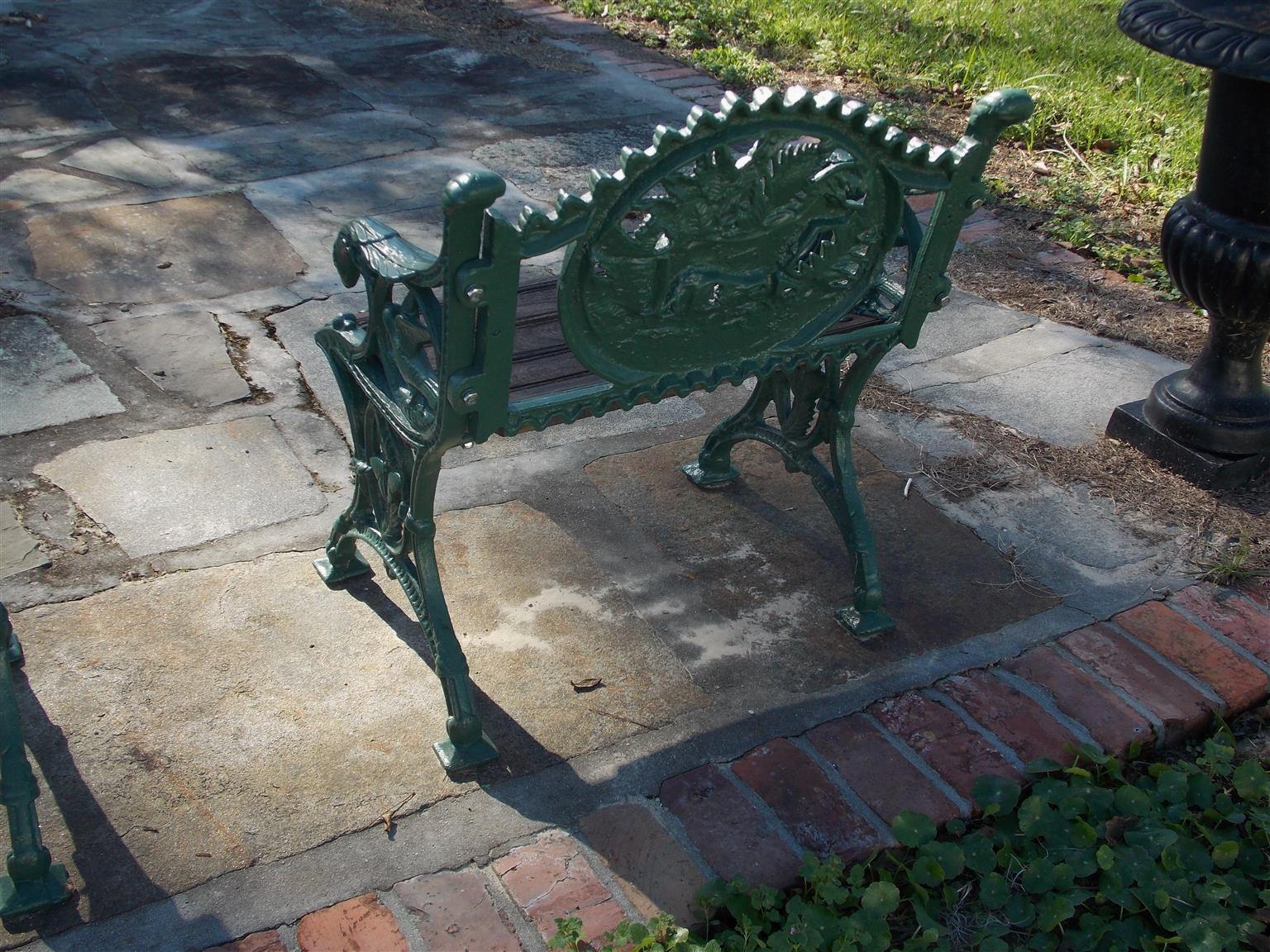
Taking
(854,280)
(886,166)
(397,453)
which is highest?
(886,166)

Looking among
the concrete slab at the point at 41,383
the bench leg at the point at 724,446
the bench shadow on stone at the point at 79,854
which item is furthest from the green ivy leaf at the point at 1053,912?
the concrete slab at the point at 41,383

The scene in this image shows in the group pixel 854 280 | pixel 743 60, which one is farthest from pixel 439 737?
pixel 743 60

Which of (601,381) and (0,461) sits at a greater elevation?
(601,381)

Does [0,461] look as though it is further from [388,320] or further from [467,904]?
[467,904]

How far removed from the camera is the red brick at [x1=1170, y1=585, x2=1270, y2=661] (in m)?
2.64

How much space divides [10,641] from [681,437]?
5.45ft

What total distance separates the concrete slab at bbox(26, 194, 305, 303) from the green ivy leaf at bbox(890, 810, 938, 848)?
2.54 metres

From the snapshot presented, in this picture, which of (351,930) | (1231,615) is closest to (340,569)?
(351,930)

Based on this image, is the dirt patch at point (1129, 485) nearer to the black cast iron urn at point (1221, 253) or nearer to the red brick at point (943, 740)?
the black cast iron urn at point (1221, 253)

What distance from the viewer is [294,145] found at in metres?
4.74

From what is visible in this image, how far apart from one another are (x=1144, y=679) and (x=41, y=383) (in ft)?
9.04

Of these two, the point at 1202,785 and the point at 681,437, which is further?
the point at 681,437

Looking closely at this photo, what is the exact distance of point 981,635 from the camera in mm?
2621

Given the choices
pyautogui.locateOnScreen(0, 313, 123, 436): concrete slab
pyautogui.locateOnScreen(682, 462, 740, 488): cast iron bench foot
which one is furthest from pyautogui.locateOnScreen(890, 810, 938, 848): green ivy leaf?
pyautogui.locateOnScreen(0, 313, 123, 436): concrete slab
